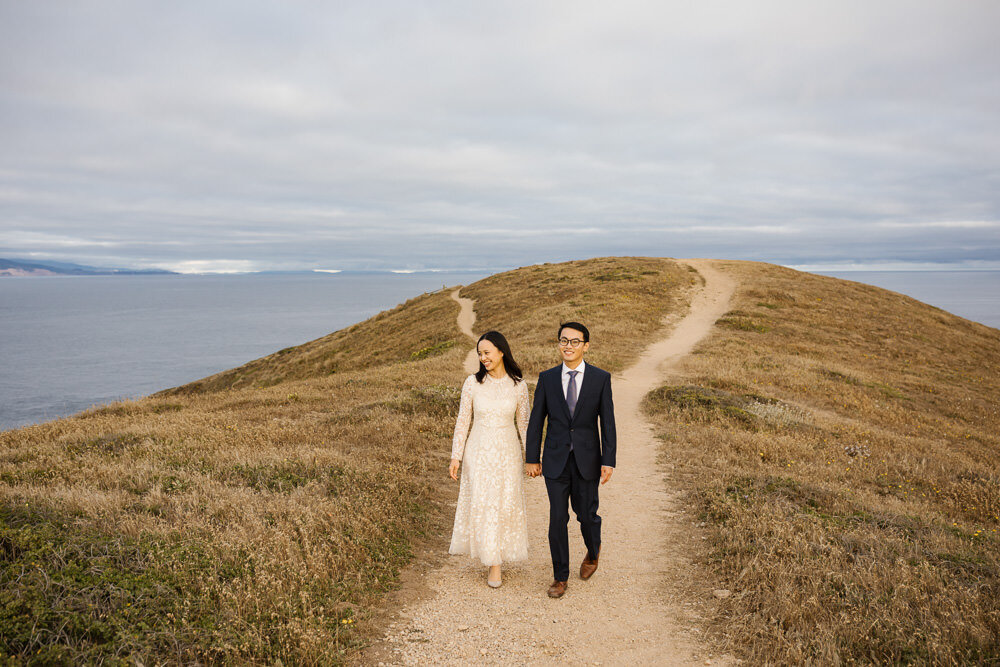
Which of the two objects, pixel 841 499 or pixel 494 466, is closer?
pixel 494 466

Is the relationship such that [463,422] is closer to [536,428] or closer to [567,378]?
[536,428]

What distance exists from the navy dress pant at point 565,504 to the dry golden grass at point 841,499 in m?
1.70

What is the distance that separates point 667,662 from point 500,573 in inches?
84.0

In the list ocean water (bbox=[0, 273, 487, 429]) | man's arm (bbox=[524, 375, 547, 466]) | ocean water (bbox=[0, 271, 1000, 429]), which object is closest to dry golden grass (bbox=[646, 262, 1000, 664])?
man's arm (bbox=[524, 375, 547, 466])

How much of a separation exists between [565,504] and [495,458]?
92cm

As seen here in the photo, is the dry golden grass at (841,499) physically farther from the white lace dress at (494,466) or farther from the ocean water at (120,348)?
the ocean water at (120,348)

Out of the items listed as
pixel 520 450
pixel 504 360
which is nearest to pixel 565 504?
pixel 520 450

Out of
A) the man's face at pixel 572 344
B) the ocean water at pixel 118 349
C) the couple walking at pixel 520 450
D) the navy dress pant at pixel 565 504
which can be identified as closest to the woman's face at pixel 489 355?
the couple walking at pixel 520 450

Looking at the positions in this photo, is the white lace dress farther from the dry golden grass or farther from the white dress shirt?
the dry golden grass

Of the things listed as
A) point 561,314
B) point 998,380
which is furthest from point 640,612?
A: point 998,380

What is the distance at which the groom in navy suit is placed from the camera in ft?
20.0

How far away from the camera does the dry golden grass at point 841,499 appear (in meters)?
5.23

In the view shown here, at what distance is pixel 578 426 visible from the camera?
6.13 m

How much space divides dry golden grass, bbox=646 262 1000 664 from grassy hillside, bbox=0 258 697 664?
4150 mm
